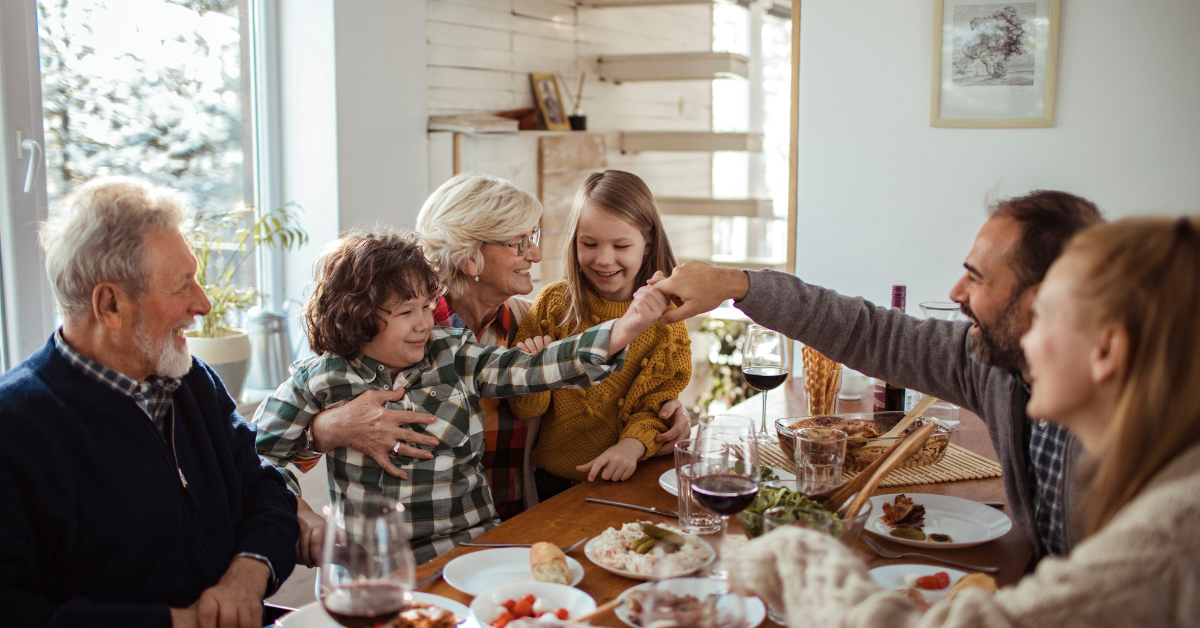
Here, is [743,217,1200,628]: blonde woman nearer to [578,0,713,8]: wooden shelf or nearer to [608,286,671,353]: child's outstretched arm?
[608,286,671,353]: child's outstretched arm

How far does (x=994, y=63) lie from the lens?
10.4ft

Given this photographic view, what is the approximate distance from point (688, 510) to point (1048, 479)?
23.2 inches

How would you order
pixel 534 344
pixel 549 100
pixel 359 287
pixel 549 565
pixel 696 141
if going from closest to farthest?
pixel 549 565 < pixel 359 287 < pixel 534 344 < pixel 549 100 < pixel 696 141

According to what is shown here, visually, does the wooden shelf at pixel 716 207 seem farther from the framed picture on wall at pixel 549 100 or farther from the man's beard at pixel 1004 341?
the man's beard at pixel 1004 341

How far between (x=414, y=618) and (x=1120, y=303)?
2.92ft

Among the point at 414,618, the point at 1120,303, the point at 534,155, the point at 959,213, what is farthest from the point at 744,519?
the point at 534,155

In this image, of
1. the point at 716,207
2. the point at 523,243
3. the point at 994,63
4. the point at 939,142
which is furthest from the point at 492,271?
the point at 716,207

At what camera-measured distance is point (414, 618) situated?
45.6 inches

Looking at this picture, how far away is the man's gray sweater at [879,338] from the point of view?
171 centimetres

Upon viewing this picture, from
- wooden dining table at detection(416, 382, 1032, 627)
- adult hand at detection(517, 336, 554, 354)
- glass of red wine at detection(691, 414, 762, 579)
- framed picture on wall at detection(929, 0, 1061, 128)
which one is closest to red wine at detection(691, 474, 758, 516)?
glass of red wine at detection(691, 414, 762, 579)

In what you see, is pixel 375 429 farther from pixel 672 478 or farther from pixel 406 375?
pixel 672 478

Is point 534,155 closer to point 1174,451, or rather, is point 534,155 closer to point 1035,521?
point 1035,521

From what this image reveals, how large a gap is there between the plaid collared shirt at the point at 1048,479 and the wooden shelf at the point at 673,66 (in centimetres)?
314

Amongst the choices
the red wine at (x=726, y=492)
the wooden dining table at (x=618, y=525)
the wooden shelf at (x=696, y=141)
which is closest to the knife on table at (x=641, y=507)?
the wooden dining table at (x=618, y=525)
